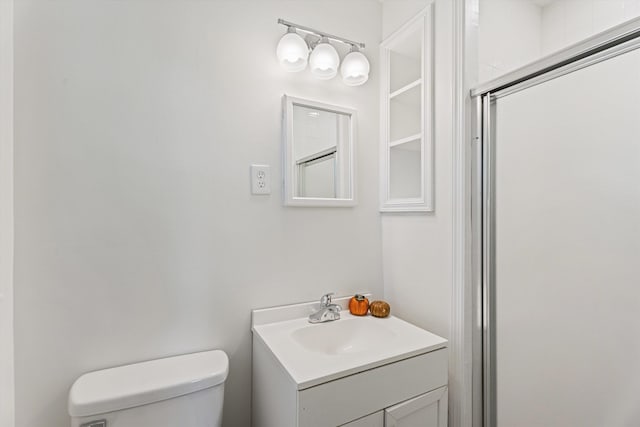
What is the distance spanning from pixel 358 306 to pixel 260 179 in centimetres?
69

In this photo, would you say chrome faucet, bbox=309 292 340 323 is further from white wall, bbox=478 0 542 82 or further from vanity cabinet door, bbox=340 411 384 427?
white wall, bbox=478 0 542 82

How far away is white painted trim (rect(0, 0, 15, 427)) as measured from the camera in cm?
79

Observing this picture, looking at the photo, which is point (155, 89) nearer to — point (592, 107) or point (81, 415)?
point (81, 415)

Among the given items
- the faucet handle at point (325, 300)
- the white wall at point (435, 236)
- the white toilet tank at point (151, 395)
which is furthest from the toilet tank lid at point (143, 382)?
the white wall at point (435, 236)

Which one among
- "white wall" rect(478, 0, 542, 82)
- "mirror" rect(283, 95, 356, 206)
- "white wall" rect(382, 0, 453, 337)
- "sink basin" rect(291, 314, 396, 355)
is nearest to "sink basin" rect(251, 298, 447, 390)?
"sink basin" rect(291, 314, 396, 355)

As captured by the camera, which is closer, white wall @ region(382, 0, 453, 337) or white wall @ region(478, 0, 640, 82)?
white wall @ region(382, 0, 453, 337)

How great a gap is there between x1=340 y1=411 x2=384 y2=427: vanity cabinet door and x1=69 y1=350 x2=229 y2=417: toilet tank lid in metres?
0.43

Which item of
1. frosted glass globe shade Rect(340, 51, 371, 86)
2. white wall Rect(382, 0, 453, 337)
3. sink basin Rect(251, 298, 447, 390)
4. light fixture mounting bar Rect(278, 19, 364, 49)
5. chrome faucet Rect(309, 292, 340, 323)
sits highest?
light fixture mounting bar Rect(278, 19, 364, 49)

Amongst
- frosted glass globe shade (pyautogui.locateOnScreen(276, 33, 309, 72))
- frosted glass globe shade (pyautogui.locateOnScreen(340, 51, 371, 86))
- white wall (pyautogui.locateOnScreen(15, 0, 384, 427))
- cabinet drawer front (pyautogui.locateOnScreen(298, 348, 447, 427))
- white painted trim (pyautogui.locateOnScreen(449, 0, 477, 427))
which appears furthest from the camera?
frosted glass globe shade (pyautogui.locateOnScreen(340, 51, 371, 86))

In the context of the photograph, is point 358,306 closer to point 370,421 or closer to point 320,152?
point 370,421

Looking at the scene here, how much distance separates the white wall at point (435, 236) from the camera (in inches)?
44.3

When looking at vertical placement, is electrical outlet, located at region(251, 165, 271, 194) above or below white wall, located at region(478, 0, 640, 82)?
below

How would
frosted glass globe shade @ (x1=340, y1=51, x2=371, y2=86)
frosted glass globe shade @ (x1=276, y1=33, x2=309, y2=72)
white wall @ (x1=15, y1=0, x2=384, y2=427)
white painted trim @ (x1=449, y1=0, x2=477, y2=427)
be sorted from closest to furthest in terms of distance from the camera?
white wall @ (x1=15, y1=0, x2=384, y2=427)
white painted trim @ (x1=449, y1=0, x2=477, y2=427)
frosted glass globe shade @ (x1=276, y1=33, x2=309, y2=72)
frosted glass globe shade @ (x1=340, y1=51, x2=371, y2=86)

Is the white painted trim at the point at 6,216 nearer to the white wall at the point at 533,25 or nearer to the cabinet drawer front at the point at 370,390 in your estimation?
the cabinet drawer front at the point at 370,390
